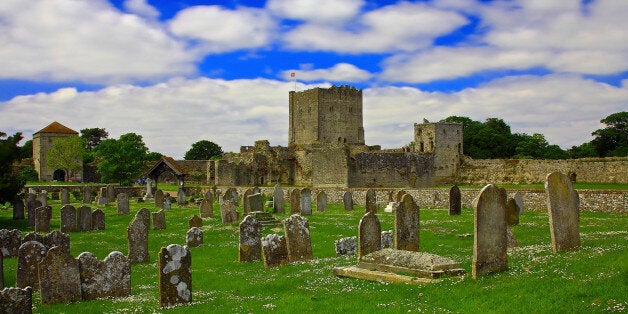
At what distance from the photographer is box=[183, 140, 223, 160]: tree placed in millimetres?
121875

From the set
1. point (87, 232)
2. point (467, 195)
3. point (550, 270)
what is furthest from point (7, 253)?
point (467, 195)

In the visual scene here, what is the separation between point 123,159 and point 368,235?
5158 cm

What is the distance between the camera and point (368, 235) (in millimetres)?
13297

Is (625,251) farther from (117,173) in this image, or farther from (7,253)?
(117,173)

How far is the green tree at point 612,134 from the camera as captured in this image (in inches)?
3068

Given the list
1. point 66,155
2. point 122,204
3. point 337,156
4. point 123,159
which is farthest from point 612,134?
point 66,155

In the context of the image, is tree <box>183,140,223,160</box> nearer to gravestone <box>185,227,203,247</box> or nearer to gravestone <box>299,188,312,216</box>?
gravestone <box>299,188,312,216</box>

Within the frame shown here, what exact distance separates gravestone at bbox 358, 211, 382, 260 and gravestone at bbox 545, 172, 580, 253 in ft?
12.1

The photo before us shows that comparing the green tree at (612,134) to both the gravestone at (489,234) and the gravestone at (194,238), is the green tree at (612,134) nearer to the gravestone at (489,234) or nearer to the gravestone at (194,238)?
the gravestone at (194,238)

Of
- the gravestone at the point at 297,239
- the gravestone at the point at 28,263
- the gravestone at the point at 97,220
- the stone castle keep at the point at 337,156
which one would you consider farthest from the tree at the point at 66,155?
the gravestone at the point at 297,239

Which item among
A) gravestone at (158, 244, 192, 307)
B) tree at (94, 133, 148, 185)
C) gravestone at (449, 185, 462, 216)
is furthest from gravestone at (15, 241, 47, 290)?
tree at (94, 133, 148, 185)

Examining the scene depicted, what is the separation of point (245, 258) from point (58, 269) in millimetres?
5703

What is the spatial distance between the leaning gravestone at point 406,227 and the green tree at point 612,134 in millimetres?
71975

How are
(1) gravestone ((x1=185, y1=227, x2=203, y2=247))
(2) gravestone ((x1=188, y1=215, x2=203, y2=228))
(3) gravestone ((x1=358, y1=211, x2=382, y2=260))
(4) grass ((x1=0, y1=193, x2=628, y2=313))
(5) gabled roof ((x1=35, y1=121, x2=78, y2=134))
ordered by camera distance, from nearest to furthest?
(4) grass ((x1=0, y1=193, x2=628, y2=313)), (3) gravestone ((x1=358, y1=211, x2=382, y2=260)), (1) gravestone ((x1=185, y1=227, x2=203, y2=247)), (2) gravestone ((x1=188, y1=215, x2=203, y2=228)), (5) gabled roof ((x1=35, y1=121, x2=78, y2=134))
